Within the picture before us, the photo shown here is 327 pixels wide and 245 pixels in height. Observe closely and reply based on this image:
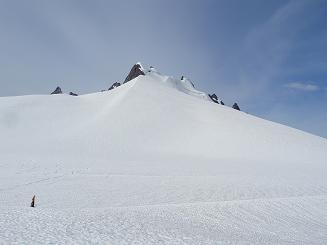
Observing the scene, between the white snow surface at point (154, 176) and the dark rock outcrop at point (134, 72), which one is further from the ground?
the dark rock outcrop at point (134, 72)

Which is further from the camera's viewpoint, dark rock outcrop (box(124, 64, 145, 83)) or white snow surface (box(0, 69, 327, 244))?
dark rock outcrop (box(124, 64, 145, 83))

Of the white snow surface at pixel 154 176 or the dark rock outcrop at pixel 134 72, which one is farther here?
the dark rock outcrop at pixel 134 72

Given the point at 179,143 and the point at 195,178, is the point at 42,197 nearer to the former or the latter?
the point at 195,178

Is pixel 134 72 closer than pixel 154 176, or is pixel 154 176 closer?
pixel 154 176

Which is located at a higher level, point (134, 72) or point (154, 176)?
point (134, 72)

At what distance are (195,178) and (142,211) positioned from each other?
917 cm

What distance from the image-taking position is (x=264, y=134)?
4338cm

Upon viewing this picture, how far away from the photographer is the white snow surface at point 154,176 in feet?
33.4

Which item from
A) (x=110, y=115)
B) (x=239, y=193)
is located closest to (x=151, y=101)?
(x=110, y=115)

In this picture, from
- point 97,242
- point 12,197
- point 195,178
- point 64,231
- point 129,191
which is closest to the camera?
point 97,242

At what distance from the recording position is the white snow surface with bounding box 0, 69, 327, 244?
10.2 meters

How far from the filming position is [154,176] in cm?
2108

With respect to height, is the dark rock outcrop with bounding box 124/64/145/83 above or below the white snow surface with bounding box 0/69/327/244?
above

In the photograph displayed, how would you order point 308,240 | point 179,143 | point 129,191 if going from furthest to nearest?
1. point 179,143
2. point 129,191
3. point 308,240
